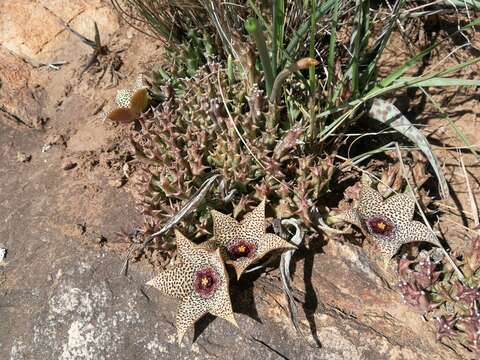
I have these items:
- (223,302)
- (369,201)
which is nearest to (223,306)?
(223,302)

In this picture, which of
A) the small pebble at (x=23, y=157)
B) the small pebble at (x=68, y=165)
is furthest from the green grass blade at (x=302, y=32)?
the small pebble at (x=23, y=157)

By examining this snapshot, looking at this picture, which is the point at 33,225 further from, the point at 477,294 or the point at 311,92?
the point at 477,294

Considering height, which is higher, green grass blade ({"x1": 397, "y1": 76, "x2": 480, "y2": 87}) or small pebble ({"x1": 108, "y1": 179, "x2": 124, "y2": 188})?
small pebble ({"x1": 108, "y1": 179, "x2": 124, "y2": 188})

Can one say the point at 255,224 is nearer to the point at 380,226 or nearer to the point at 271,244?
the point at 271,244

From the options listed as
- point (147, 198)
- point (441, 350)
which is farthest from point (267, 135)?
point (441, 350)

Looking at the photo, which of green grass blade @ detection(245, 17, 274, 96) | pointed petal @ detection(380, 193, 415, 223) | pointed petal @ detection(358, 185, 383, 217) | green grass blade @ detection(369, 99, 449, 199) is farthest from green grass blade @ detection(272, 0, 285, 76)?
pointed petal @ detection(380, 193, 415, 223)

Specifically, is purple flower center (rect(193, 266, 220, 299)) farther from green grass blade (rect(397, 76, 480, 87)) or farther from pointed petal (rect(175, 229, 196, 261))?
green grass blade (rect(397, 76, 480, 87))
